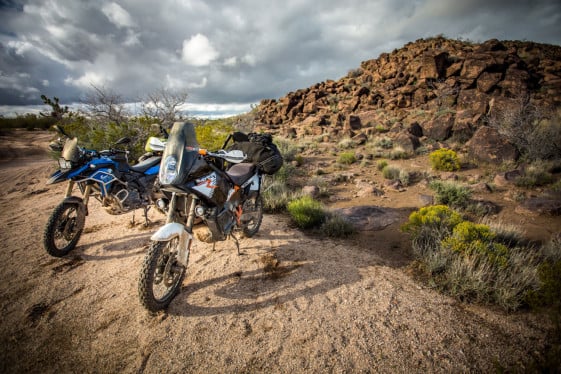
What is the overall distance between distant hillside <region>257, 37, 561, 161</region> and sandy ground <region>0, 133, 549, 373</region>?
941 centimetres

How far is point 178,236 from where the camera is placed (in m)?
2.21

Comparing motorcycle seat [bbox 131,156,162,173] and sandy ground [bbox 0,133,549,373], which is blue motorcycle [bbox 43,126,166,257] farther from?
sandy ground [bbox 0,133,549,373]

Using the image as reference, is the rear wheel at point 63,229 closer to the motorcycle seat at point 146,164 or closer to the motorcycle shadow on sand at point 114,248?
the motorcycle shadow on sand at point 114,248

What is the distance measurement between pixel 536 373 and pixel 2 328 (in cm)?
449

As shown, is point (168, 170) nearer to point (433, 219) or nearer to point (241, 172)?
point (241, 172)

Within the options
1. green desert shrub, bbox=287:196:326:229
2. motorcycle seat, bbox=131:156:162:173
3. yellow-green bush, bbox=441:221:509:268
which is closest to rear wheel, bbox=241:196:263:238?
green desert shrub, bbox=287:196:326:229

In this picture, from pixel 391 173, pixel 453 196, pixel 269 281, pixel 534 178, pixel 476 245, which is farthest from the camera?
pixel 391 173

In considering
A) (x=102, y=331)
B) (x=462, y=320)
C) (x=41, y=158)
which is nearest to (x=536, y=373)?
(x=462, y=320)

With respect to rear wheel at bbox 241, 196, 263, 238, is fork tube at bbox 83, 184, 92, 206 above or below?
above

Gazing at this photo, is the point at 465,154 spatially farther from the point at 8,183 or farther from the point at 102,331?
the point at 8,183

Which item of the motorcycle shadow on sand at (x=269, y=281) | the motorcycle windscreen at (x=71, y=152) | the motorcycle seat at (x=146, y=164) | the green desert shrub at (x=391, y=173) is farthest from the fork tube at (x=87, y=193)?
the green desert shrub at (x=391, y=173)

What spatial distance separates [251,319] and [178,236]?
1102mm

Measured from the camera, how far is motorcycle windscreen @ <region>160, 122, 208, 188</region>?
2.09 m

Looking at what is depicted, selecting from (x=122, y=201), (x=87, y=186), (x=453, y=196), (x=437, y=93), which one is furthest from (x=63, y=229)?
(x=437, y=93)
